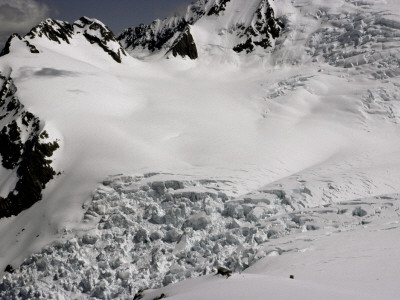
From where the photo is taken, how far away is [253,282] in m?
11.6

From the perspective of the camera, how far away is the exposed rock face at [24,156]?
93.9ft

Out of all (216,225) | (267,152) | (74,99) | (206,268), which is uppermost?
(74,99)

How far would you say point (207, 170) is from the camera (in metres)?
27.6

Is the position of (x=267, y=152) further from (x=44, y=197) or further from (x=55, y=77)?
(x=55, y=77)

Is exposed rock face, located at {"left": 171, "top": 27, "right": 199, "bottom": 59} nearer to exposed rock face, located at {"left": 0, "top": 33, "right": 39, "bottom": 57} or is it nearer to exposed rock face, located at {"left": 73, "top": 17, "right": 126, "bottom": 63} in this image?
exposed rock face, located at {"left": 73, "top": 17, "right": 126, "bottom": 63}

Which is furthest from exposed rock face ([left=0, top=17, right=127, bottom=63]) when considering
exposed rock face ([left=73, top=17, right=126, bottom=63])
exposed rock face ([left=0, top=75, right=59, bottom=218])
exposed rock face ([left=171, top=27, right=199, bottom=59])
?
exposed rock face ([left=0, top=75, right=59, bottom=218])

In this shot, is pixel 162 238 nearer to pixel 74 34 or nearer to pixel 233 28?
pixel 74 34

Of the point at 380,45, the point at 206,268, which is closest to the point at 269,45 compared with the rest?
the point at 380,45

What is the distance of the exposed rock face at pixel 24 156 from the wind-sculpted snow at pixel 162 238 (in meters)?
6.50

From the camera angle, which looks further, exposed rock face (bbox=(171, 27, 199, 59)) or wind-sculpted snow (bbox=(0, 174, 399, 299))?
exposed rock face (bbox=(171, 27, 199, 59))

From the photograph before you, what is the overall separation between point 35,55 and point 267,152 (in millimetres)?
31831

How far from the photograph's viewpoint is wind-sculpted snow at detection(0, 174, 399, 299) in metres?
20.8

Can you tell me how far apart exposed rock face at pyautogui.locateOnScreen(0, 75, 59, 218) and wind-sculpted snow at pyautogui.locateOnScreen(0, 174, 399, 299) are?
650 centimetres

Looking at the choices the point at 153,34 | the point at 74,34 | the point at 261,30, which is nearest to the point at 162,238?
the point at 261,30
